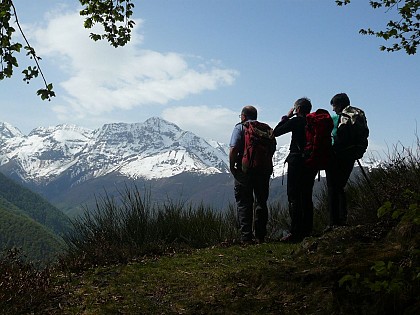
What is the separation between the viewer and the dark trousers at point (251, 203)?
6.35 m

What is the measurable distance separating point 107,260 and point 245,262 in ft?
5.52

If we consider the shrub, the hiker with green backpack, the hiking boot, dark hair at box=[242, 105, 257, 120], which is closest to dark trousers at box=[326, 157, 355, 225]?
the hiker with green backpack

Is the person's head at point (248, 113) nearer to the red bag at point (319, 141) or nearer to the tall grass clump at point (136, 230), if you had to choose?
the red bag at point (319, 141)

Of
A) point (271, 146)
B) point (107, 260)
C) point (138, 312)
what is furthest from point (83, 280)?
point (271, 146)

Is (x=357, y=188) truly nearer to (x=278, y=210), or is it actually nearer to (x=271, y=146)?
(x=278, y=210)

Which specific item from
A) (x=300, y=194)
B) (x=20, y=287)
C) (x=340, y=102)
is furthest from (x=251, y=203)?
(x=20, y=287)

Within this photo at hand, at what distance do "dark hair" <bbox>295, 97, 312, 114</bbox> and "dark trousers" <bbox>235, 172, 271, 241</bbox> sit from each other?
3.54 ft

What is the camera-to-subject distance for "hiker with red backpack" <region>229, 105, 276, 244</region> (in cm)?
621

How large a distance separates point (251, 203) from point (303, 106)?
160 cm

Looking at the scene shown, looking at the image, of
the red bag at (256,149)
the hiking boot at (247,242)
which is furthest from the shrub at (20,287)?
the red bag at (256,149)

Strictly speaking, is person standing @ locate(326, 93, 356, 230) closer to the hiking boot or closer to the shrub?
the hiking boot

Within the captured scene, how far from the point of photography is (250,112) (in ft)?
21.5

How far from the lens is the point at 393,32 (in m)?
5.67

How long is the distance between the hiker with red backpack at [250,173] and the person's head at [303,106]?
0.49 m
